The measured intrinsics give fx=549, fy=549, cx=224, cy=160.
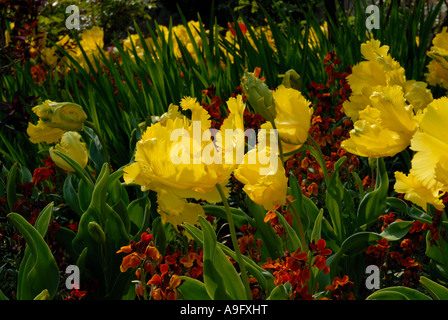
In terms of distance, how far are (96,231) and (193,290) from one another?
0.33 metres

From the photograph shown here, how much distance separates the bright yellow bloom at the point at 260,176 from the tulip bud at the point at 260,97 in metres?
0.15

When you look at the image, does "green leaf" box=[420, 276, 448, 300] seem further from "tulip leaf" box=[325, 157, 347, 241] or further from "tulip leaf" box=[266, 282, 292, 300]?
"tulip leaf" box=[325, 157, 347, 241]

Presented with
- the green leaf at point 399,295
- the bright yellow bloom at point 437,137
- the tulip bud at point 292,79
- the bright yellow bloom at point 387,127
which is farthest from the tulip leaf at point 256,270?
the tulip bud at point 292,79

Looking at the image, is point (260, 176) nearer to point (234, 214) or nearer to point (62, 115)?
point (234, 214)

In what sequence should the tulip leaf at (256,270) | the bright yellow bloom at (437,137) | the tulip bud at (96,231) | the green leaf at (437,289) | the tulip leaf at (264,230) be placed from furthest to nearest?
1. the tulip leaf at (264,230)
2. the tulip bud at (96,231)
3. the tulip leaf at (256,270)
4. the green leaf at (437,289)
5. the bright yellow bloom at (437,137)

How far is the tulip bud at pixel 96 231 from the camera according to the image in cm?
135

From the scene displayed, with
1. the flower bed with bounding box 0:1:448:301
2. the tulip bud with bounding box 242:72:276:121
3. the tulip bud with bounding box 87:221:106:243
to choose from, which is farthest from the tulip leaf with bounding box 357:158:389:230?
the tulip bud with bounding box 87:221:106:243

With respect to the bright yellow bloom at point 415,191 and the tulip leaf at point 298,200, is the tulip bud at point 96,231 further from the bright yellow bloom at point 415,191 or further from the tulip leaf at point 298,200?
the bright yellow bloom at point 415,191

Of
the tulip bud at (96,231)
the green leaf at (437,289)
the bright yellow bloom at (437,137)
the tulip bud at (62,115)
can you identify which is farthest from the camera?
the tulip bud at (62,115)

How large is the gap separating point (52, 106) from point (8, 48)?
1.47 metres
